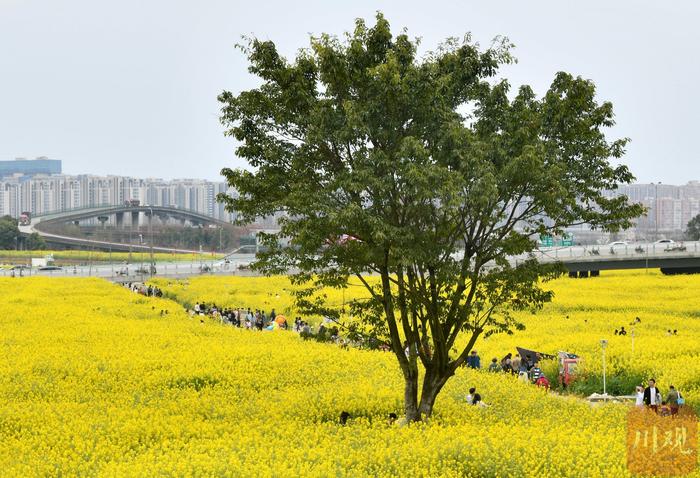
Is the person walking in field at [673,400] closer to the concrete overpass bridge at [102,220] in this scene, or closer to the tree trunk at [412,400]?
the tree trunk at [412,400]

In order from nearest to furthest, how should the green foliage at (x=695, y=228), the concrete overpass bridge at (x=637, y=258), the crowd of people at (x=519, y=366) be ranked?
the crowd of people at (x=519, y=366)
the concrete overpass bridge at (x=637, y=258)
the green foliage at (x=695, y=228)

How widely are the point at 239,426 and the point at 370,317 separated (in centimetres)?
391

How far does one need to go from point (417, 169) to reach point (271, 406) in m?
7.94

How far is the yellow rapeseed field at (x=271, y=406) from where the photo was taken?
15453mm

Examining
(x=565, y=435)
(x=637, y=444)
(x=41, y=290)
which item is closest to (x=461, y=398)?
(x=565, y=435)

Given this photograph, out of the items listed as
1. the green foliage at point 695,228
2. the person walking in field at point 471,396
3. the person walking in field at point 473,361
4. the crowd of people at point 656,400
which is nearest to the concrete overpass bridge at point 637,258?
the person walking in field at point 473,361

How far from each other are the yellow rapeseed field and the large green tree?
2.82 meters

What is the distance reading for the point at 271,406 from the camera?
21.6m

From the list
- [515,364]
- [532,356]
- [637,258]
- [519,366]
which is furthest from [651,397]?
[637,258]

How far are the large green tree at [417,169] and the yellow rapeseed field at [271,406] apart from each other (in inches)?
111

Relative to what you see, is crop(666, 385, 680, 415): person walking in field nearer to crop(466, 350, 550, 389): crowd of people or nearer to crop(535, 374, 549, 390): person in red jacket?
crop(535, 374, 549, 390): person in red jacket

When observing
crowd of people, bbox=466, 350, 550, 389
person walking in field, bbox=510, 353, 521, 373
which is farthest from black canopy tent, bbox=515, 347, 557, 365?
person walking in field, bbox=510, 353, 521, 373

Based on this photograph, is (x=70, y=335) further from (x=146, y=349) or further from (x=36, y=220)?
(x=36, y=220)

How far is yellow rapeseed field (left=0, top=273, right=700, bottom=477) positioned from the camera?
15.5 meters
